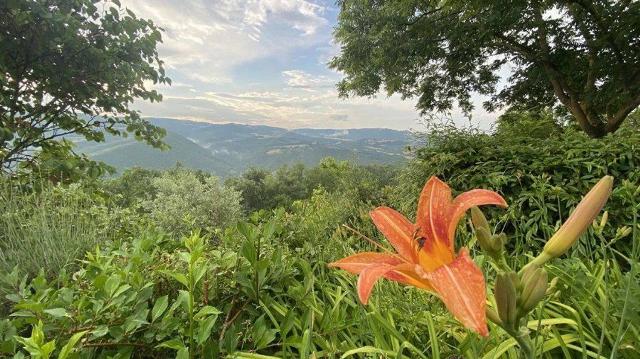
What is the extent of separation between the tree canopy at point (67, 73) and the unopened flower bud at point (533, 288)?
177 inches

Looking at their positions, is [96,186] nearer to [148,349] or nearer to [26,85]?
[26,85]

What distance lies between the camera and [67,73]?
4.20 meters

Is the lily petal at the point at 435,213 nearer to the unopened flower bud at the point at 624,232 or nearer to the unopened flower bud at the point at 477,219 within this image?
the unopened flower bud at the point at 477,219

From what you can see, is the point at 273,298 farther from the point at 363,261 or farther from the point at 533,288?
the point at 533,288

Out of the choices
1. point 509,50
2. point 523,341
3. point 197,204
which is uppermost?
point 509,50

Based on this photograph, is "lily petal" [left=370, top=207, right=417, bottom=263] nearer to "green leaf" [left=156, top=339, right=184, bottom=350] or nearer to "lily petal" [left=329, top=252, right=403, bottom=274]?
"lily petal" [left=329, top=252, right=403, bottom=274]

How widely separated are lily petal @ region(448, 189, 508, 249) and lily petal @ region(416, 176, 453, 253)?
0.06ft

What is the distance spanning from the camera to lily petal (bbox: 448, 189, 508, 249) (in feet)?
2.48

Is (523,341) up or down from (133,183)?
up

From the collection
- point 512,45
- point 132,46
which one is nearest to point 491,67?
point 512,45

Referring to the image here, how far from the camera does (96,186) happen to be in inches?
183

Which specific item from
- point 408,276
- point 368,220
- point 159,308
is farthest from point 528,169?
point 159,308

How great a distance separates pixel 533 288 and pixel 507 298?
54 millimetres

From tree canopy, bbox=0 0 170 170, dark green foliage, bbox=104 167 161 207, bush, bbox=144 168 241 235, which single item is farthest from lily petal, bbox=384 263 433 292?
dark green foliage, bbox=104 167 161 207
